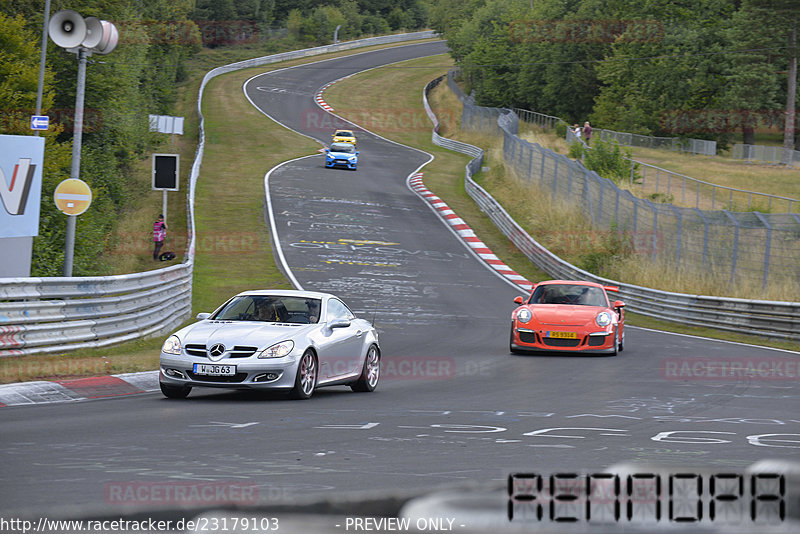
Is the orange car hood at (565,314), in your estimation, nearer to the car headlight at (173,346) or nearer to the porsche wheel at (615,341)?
the porsche wheel at (615,341)

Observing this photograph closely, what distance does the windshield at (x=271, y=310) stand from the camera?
1216 centimetres

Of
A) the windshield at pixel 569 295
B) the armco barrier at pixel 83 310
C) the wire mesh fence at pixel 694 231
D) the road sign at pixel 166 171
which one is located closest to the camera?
the armco barrier at pixel 83 310

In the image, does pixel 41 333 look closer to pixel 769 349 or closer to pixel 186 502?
pixel 186 502

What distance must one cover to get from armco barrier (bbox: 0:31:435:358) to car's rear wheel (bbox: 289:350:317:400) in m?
4.45

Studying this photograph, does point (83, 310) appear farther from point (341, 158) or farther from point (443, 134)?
point (443, 134)

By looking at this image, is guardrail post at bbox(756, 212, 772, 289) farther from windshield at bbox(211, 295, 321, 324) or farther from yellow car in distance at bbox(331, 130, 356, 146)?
yellow car in distance at bbox(331, 130, 356, 146)

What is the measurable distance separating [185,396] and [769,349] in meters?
12.9

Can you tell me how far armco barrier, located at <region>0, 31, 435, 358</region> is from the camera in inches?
534

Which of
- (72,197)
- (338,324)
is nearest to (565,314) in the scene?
(338,324)

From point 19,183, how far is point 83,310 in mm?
2679

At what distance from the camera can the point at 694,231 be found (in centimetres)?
2647

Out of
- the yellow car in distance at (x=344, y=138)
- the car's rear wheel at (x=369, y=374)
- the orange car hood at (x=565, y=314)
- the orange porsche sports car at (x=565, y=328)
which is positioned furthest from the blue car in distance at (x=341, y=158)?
the car's rear wheel at (x=369, y=374)

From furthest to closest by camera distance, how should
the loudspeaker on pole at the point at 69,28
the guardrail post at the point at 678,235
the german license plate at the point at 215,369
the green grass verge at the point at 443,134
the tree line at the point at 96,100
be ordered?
1. the green grass verge at the point at 443,134
2. the tree line at the point at 96,100
3. the guardrail post at the point at 678,235
4. the loudspeaker on pole at the point at 69,28
5. the german license plate at the point at 215,369

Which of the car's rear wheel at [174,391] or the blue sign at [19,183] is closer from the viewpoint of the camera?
the car's rear wheel at [174,391]
